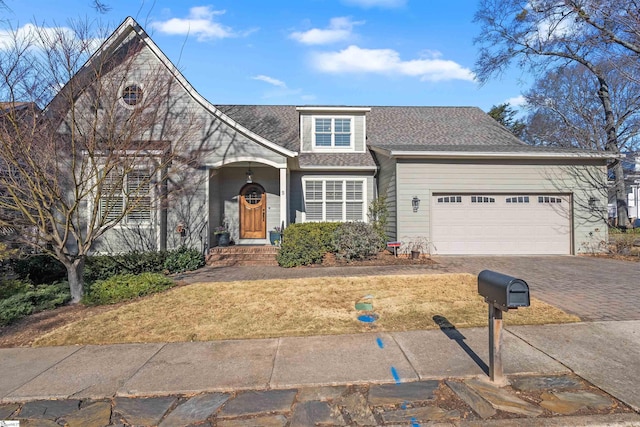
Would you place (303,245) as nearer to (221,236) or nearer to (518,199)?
→ (221,236)

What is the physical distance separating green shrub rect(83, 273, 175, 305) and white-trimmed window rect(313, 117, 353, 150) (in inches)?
353

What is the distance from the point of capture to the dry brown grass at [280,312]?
4871 millimetres

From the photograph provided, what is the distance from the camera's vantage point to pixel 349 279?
7953mm

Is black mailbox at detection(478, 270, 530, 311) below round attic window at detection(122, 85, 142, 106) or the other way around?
below

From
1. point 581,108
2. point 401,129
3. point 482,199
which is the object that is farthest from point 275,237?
point 581,108

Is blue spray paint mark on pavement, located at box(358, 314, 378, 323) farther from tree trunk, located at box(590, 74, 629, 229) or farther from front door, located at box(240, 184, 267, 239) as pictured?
tree trunk, located at box(590, 74, 629, 229)

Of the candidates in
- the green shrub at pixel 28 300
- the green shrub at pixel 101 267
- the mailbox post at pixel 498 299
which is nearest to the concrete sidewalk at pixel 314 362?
the mailbox post at pixel 498 299

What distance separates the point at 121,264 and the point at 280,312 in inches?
240

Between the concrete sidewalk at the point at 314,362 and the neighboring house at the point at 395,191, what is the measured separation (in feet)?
23.0

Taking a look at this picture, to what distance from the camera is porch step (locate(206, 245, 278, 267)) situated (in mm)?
10805

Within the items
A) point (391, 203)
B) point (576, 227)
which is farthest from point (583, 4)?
point (391, 203)

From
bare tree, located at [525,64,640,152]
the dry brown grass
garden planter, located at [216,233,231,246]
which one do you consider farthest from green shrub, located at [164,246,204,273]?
bare tree, located at [525,64,640,152]

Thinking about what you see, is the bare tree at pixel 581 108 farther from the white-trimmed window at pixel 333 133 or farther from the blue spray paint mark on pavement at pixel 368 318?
the blue spray paint mark on pavement at pixel 368 318

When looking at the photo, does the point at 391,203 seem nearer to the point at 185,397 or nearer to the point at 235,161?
the point at 235,161
